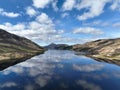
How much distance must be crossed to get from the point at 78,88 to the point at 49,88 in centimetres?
997

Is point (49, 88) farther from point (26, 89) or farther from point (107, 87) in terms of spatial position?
point (107, 87)

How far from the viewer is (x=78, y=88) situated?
2317 inches

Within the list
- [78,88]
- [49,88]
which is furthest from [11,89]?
[78,88]

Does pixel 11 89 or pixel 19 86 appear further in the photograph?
pixel 19 86

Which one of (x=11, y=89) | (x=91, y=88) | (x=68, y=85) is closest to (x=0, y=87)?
(x=11, y=89)

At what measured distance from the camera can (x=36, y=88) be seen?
5753 cm

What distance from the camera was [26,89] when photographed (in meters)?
55.8

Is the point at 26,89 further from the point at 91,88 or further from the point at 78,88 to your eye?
the point at 91,88

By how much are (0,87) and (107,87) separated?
3735 centimetres

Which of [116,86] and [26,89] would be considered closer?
[26,89]

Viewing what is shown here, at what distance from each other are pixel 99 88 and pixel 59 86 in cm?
1392

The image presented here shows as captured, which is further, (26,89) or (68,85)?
(68,85)

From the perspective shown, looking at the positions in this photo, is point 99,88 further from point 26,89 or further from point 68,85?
point 26,89

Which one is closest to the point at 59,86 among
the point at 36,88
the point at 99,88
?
the point at 36,88
